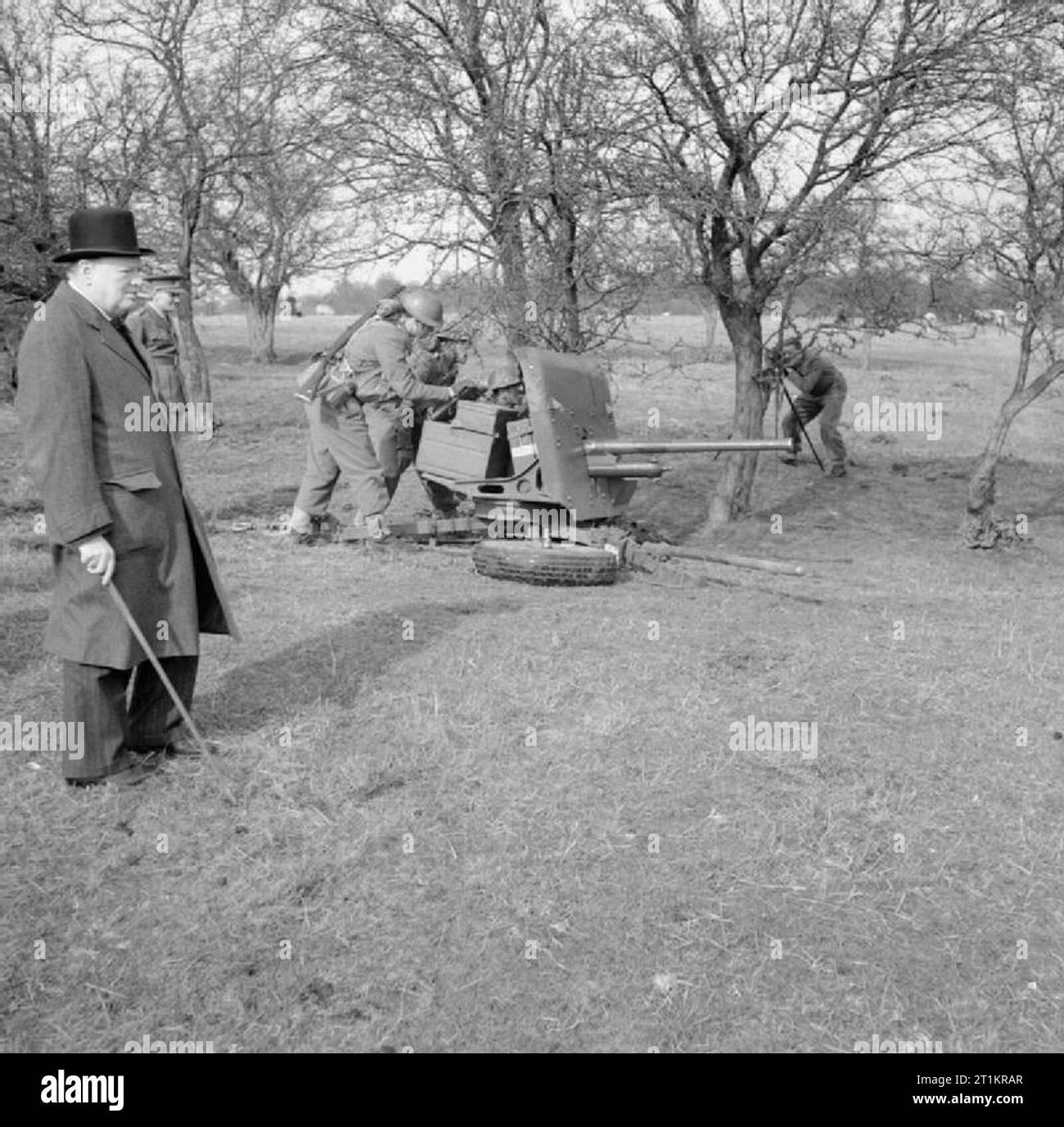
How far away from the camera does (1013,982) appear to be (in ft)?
12.9

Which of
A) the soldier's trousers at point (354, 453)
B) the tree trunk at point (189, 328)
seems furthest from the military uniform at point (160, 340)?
the tree trunk at point (189, 328)

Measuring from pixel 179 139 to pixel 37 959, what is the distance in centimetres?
1406

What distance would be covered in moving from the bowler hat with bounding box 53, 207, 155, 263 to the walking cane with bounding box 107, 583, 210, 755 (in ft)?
3.96

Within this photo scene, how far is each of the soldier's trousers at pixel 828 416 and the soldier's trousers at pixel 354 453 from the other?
21.4ft

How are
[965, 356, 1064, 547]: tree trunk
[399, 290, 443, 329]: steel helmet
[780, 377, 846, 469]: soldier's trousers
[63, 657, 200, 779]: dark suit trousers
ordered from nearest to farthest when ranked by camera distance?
[63, 657, 200, 779]: dark suit trousers
[399, 290, 443, 329]: steel helmet
[965, 356, 1064, 547]: tree trunk
[780, 377, 846, 469]: soldier's trousers

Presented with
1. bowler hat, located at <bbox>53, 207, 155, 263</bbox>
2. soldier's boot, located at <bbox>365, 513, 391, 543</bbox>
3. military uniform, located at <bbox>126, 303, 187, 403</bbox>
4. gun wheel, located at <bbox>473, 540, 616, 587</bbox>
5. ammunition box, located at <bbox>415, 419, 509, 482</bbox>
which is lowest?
gun wheel, located at <bbox>473, 540, 616, 587</bbox>

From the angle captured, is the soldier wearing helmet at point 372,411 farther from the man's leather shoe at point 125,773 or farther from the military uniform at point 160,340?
the man's leather shoe at point 125,773

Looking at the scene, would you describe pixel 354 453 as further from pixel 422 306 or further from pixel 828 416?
pixel 828 416

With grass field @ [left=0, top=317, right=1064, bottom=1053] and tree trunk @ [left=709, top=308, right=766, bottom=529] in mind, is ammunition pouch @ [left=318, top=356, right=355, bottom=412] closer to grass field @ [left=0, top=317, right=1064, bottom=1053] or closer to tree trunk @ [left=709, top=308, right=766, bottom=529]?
grass field @ [left=0, top=317, right=1064, bottom=1053]

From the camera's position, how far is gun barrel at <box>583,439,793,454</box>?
9.17 meters

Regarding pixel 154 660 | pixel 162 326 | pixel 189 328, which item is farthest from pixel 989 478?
pixel 189 328

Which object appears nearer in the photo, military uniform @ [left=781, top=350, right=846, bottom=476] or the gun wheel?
the gun wheel

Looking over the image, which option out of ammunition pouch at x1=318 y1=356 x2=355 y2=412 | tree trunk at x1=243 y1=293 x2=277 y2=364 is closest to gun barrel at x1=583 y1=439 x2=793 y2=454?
ammunition pouch at x1=318 y1=356 x2=355 y2=412

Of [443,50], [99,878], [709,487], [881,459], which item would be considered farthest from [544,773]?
[881,459]
